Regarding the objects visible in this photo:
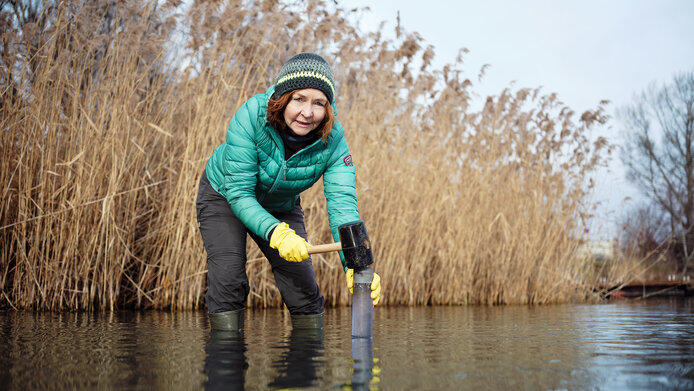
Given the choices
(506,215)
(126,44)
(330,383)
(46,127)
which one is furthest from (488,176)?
(330,383)

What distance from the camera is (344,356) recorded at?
238cm

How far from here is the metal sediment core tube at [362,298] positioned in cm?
282

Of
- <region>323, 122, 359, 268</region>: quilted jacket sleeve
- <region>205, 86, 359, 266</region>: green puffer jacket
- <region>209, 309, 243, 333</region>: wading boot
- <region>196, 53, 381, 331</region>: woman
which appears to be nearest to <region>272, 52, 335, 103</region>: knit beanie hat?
<region>196, 53, 381, 331</region>: woman

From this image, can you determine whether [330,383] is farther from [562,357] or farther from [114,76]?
[114,76]

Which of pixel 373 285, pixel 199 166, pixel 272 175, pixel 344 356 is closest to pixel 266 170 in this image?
pixel 272 175

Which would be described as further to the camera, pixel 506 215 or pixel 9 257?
pixel 506 215

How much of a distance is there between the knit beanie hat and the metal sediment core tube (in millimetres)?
879

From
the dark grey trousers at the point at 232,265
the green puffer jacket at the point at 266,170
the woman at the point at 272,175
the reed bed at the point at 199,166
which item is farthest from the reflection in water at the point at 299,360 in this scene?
the reed bed at the point at 199,166

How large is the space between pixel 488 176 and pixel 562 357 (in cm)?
485

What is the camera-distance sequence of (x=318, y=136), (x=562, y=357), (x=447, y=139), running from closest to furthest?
1. (x=562, y=357)
2. (x=318, y=136)
3. (x=447, y=139)

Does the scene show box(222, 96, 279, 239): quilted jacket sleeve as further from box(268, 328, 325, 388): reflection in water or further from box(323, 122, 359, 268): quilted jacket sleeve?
box(268, 328, 325, 388): reflection in water

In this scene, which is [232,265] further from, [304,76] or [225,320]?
[304,76]

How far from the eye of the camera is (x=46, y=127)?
493 cm

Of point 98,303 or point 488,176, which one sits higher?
point 488,176
